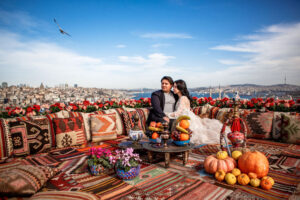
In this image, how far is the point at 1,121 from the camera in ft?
12.0

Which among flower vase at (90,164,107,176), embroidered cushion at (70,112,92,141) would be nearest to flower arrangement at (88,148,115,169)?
flower vase at (90,164,107,176)

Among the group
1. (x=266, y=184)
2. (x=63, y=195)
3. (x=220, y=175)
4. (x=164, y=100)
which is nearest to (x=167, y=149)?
(x=220, y=175)

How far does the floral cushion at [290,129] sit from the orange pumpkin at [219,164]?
2.49m

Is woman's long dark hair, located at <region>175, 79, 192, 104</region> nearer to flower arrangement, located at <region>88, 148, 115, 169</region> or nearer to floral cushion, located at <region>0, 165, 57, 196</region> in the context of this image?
flower arrangement, located at <region>88, 148, 115, 169</region>

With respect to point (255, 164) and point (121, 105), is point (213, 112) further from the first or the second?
point (255, 164)

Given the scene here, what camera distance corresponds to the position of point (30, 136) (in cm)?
379

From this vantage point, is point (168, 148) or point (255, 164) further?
point (168, 148)

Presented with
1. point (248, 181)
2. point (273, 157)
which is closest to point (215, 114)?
point (273, 157)

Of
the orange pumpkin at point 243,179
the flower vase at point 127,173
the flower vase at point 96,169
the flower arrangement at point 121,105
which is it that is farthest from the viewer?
the flower arrangement at point 121,105

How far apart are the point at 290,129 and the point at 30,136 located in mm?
5652

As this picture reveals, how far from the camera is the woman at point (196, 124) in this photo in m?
4.56

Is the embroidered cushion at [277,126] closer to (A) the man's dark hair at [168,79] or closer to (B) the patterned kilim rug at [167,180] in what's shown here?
(B) the patterned kilim rug at [167,180]

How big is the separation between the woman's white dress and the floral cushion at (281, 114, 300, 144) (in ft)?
4.04

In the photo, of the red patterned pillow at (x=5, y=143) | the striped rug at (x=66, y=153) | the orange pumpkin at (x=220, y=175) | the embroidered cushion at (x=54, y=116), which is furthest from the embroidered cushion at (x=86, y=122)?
the orange pumpkin at (x=220, y=175)
